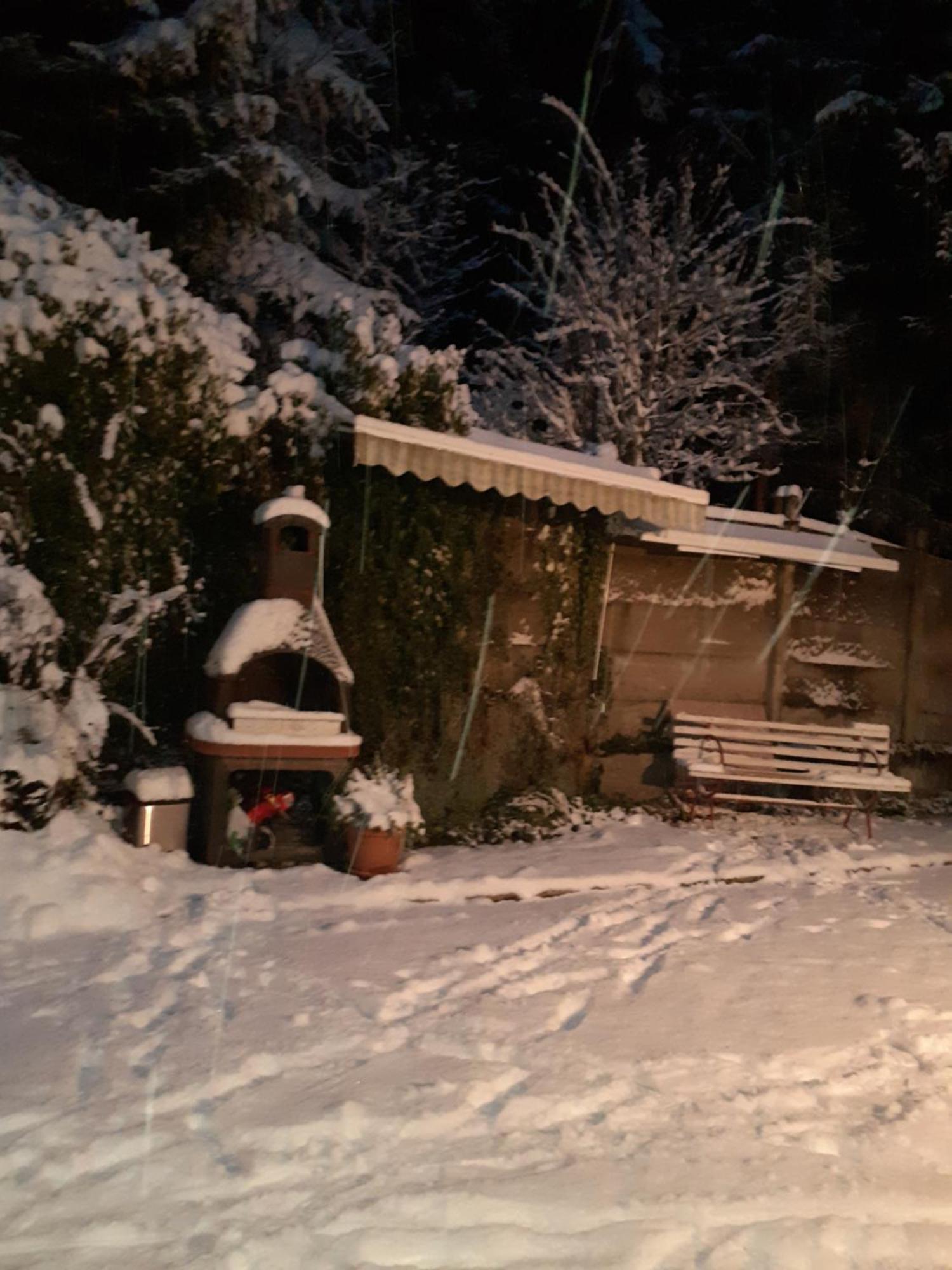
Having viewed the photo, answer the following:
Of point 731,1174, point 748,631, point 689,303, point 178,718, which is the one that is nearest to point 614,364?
point 689,303

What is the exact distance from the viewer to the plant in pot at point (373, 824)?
6.40 m

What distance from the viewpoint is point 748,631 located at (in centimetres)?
974

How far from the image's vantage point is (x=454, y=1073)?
3783mm

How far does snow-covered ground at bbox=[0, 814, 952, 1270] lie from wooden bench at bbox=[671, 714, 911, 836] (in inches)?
85.8

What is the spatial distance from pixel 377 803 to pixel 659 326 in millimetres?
9497

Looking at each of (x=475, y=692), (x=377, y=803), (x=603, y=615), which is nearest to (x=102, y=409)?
(x=377, y=803)

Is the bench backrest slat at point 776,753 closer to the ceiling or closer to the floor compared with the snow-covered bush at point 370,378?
closer to the floor

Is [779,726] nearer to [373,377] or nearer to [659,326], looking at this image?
[373,377]

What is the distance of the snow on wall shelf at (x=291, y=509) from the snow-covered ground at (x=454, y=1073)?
89.9 inches

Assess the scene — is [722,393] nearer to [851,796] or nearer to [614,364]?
[614,364]

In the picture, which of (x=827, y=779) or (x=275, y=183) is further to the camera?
(x=275, y=183)

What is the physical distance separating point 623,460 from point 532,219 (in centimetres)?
740

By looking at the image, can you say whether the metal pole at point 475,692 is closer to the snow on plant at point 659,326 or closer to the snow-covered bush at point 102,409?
the snow-covered bush at point 102,409

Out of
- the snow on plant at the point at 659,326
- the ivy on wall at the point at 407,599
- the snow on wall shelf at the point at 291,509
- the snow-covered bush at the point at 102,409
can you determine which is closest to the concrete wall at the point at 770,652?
the ivy on wall at the point at 407,599
